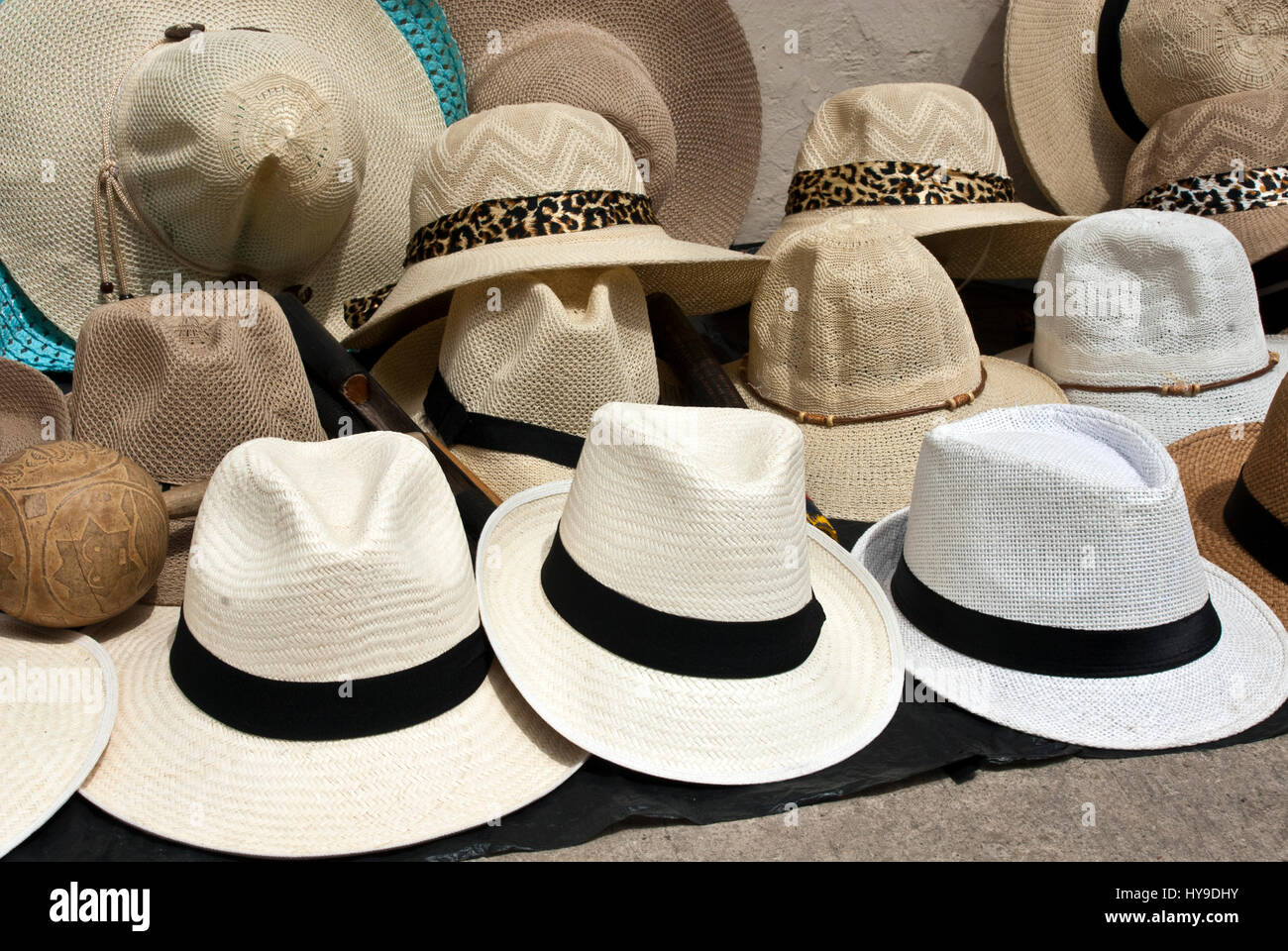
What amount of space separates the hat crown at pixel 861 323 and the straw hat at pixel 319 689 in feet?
3.68

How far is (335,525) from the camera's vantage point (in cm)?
152

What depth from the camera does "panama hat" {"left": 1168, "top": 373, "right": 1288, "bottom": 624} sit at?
6.52 feet

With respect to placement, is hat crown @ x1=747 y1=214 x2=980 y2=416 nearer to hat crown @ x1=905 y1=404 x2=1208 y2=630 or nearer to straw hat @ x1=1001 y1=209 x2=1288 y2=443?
straw hat @ x1=1001 y1=209 x2=1288 y2=443

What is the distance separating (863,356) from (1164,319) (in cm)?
80

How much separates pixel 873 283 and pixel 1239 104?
5.28 feet

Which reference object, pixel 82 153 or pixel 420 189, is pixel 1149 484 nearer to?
pixel 420 189

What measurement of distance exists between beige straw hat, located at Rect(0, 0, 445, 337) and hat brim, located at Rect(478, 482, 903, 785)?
3.59 feet

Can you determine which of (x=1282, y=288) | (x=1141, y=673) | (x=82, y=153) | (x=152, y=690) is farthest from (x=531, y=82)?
(x=1282, y=288)

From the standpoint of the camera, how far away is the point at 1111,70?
3402mm

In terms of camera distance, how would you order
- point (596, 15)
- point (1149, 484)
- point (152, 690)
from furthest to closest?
point (596, 15) → point (1149, 484) → point (152, 690)

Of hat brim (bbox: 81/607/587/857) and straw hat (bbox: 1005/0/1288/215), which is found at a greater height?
straw hat (bbox: 1005/0/1288/215)

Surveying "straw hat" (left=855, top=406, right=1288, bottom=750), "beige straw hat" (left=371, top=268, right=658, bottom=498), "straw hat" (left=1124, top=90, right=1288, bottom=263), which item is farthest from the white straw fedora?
"straw hat" (left=1124, top=90, right=1288, bottom=263)

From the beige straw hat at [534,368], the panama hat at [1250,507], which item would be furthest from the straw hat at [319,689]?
the panama hat at [1250,507]

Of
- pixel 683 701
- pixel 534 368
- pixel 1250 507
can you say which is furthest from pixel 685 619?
pixel 1250 507
